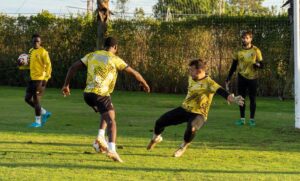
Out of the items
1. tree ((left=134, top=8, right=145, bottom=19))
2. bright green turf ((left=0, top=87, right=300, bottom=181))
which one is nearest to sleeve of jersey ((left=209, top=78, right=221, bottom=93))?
bright green turf ((left=0, top=87, right=300, bottom=181))

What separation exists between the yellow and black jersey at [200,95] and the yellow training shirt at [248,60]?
167 inches

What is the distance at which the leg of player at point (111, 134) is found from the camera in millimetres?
8617

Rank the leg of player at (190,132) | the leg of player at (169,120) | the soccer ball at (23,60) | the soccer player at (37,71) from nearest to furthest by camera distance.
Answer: the leg of player at (190,132), the leg of player at (169,120), the soccer player at (37,71), the soccer ball at (23,60)

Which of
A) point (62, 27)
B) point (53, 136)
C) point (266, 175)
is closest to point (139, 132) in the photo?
point (53, 136)

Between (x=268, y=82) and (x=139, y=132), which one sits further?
(x=268, y=82)

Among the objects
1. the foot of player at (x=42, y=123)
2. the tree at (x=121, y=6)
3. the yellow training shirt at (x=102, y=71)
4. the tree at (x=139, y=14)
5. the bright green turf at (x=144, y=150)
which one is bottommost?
the bright green turf at (x=144, y=150)

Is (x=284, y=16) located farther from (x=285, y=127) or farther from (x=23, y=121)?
(x=23, y=121)

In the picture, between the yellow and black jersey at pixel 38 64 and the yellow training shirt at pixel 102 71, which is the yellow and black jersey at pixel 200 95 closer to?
the yellow training shirt at pixel 102 71

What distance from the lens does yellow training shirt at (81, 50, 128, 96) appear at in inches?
360

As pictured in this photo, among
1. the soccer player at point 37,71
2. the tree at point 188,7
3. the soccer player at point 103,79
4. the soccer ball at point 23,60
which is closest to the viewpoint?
the soccer player at point 103,79

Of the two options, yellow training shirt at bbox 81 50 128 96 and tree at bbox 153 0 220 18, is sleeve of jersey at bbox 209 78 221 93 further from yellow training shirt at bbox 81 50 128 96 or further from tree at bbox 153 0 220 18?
tree at bbox 153 0 220 18

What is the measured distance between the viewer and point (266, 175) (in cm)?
787

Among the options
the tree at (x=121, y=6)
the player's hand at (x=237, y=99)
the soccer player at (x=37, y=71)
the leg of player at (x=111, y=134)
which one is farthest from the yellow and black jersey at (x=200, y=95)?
the tree at (x=121, y=6)

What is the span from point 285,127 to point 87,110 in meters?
6.15
